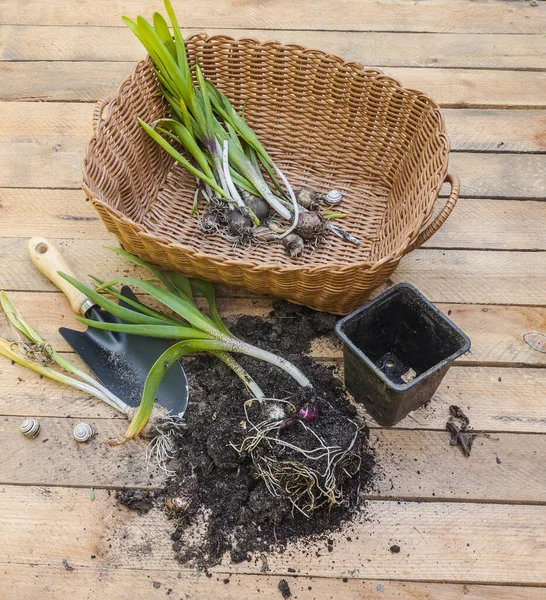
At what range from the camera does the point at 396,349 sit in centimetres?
105

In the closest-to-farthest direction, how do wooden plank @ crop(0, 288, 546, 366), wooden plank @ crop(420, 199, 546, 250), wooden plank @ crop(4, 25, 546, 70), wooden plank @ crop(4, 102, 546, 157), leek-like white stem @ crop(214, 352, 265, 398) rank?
1. leek-like white stem @ crop(214, 352, 265, 398)
2. wooden plank @ crop(0, 288, 546, 366)
3. wooden plank @ crop(420, 199, 546, 250)
4. wooden plank @ crop(4, 102, 546, 157)
5. wooden plank @ crop(4, 25, 546, 70)

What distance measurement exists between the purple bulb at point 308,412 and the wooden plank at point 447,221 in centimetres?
49

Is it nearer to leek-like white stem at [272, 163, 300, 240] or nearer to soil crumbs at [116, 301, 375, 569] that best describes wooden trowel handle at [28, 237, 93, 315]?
soil crumbs at [116, 301, 375, 569]

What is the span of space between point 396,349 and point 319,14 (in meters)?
1.08

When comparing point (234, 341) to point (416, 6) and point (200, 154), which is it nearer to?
point (200, 154)

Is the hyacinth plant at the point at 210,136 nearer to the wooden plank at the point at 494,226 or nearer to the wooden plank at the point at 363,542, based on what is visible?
the wooden plank at the point at 494,226

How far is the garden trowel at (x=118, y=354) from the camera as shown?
1011 mm

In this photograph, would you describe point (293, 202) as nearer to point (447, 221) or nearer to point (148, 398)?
point (447, 221)

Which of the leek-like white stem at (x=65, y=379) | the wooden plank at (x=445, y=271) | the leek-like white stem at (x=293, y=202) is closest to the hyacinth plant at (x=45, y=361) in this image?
the leek-like white stem at (x=65, y=379)

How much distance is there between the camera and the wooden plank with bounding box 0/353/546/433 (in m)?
1.00

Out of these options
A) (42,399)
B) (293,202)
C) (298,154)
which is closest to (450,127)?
(298,154)

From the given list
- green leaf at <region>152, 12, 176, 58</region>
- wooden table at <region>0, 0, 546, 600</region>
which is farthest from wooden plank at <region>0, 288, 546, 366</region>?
green leaf at <region>152, 12, 176, 58</region>

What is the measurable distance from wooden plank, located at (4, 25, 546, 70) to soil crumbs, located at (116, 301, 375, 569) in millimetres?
1006

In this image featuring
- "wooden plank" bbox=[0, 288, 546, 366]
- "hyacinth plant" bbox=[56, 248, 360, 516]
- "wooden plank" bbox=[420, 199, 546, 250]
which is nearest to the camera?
"hyacinth plant" bbox=[56, 248, 360, 516]
